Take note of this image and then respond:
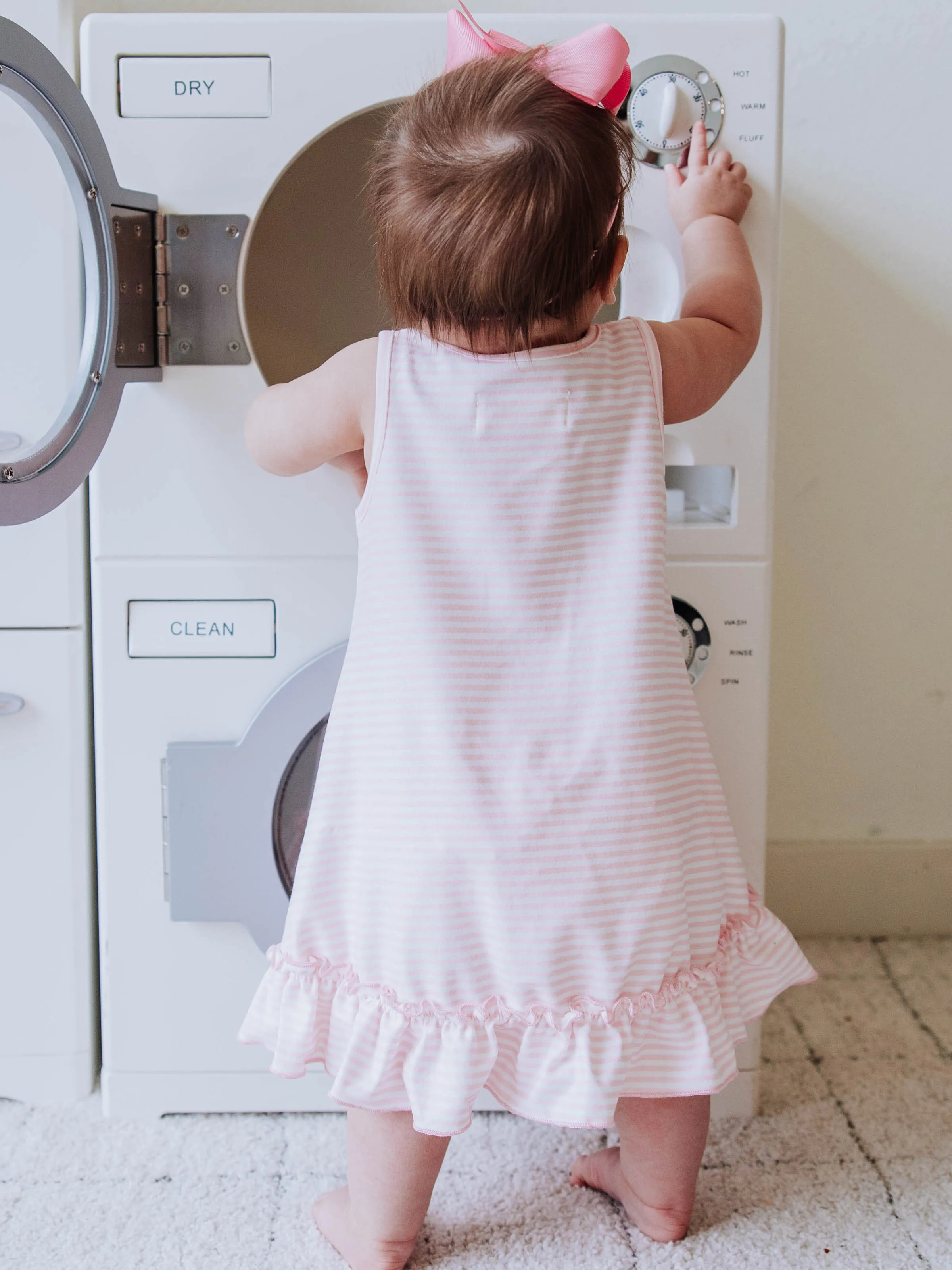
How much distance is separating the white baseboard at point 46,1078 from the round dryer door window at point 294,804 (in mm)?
271

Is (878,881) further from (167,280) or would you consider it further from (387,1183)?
(167,280)

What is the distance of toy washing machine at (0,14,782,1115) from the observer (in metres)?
0.89

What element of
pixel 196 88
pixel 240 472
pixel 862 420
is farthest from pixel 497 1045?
pixel 862 420

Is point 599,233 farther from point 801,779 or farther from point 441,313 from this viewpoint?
point 801,779

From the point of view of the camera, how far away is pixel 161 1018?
1.00 m

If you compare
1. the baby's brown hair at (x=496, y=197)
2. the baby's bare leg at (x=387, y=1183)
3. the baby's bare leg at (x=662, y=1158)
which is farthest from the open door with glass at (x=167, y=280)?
the baby's bare leg at (x=662, y=1158)

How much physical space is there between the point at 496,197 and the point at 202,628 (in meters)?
0.46

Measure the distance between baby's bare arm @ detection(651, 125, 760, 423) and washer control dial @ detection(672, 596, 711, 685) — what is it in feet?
0.58

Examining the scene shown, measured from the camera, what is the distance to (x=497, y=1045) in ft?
2.52

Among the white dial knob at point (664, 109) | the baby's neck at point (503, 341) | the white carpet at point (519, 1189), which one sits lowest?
the white carpet at point (519, 1189)

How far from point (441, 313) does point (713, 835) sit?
0.42 metres

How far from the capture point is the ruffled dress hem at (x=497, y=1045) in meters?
0.75

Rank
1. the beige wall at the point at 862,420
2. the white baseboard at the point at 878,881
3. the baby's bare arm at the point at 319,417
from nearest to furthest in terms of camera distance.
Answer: the baby's bare arm at the point at 319,417, the beige wall at the point at 862,420, the white baseboard at the point at 878,881

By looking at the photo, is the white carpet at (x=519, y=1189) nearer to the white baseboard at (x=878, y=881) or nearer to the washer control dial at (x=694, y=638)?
the white baseboard at (x=878, y=881)
